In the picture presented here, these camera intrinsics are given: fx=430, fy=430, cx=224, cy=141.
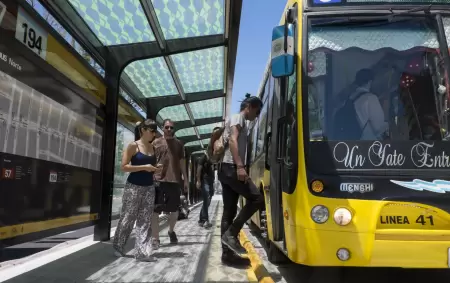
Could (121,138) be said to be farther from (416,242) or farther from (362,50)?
(416,242)

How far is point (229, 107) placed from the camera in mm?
15031

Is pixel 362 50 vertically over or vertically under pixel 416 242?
over

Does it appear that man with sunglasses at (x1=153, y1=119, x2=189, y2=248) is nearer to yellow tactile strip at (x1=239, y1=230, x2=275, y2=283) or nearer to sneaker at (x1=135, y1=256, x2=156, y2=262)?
sneaker at (x1=135, y1=256, x2=156, y2=262)

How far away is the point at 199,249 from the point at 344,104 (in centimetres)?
364

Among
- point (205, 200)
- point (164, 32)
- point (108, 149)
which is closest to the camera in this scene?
point (108, 149)

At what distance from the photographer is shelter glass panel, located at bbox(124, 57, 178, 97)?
9555mm

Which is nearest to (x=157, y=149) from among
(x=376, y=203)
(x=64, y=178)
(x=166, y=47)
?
(x=64, y=178)

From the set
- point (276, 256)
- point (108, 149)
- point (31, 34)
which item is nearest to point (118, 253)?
point (276, 256)

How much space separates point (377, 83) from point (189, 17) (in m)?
4.38

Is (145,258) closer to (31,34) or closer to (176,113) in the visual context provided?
(31,34)

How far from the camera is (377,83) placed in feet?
13.5

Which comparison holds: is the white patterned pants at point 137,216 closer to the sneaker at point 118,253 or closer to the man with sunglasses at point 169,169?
the sneaker at point 118,253

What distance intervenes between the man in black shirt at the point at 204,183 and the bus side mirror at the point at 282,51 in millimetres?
6305

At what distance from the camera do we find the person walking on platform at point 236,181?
499 centimetres
